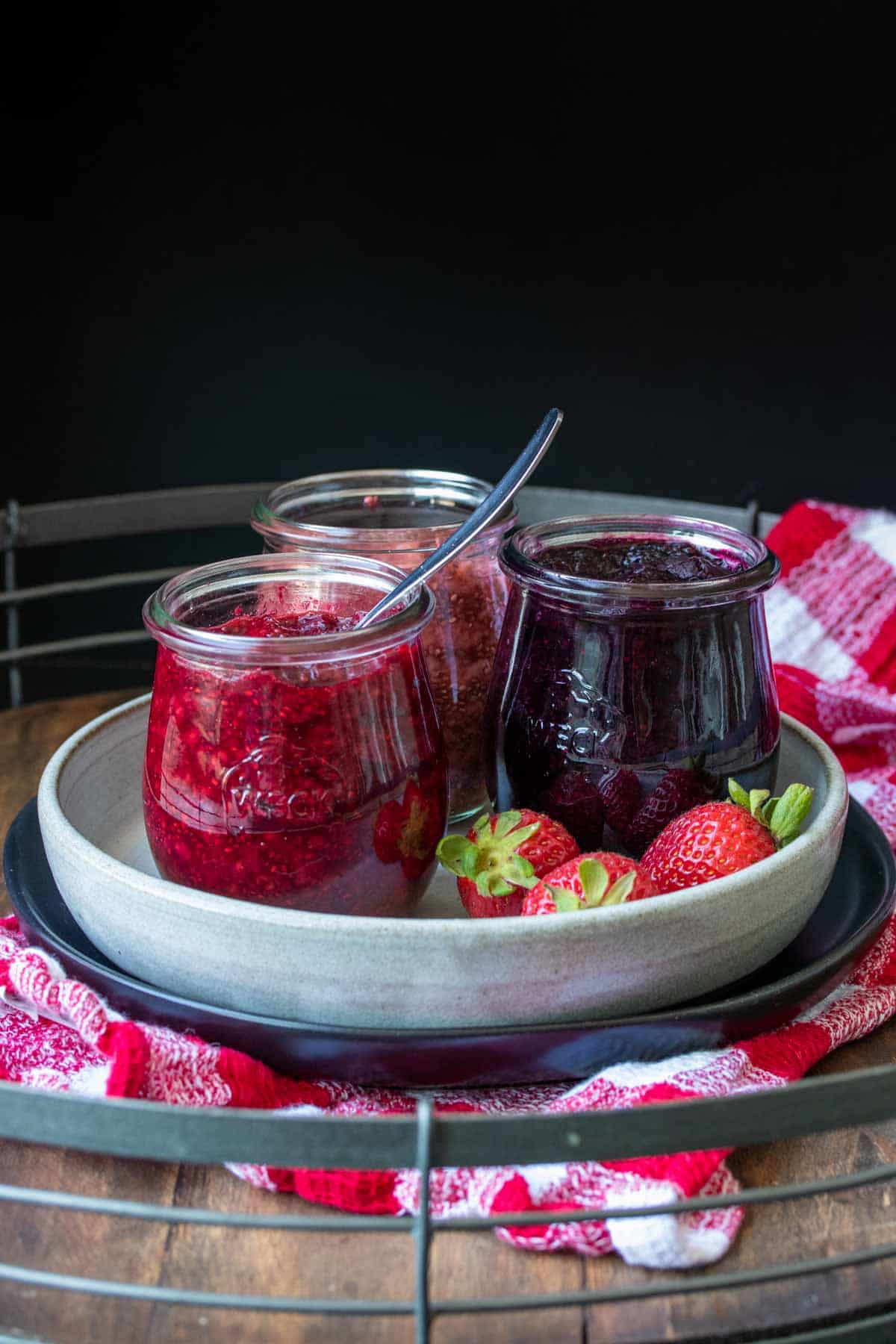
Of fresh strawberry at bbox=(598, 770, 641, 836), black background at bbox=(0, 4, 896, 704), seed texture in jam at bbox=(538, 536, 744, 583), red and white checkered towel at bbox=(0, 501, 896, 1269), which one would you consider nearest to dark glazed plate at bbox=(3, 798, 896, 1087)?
red and white checkered towel at bbox=(0, 501, 896, 1269)

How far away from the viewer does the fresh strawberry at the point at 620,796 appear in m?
0.74

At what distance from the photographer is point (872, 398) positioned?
2.08 m

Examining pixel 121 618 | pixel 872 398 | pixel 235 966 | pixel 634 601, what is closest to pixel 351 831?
pixel 235 966

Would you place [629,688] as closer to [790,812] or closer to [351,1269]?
[790,812]

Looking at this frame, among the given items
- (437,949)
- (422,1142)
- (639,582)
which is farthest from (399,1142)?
(639,582)

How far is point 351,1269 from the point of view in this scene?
55 centimetres

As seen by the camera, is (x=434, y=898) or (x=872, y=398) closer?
(x=434, y=898)

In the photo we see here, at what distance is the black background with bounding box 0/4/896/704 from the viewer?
6.64 ft

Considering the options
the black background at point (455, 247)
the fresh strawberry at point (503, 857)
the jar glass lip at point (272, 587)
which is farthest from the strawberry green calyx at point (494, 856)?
the black background at point (455, 247)

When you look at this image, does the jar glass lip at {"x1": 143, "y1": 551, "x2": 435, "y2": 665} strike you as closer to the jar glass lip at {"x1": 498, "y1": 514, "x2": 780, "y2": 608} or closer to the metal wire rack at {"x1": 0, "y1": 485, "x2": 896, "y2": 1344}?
the jar glass lip at {"x1": 498, "y1": 514, "x2": 780, "y2": 608}

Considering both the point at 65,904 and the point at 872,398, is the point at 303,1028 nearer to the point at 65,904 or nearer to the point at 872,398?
the point at 65,904

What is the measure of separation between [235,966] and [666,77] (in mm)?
1775

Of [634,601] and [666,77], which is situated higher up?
[666,77]

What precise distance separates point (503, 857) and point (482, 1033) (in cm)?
10
